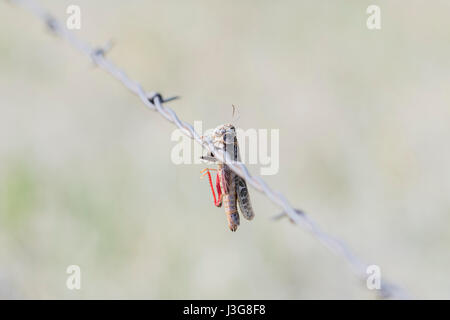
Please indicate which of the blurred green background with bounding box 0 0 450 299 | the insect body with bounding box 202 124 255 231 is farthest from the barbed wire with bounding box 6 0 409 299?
the blurred green background with bounding box 0 0 450 299

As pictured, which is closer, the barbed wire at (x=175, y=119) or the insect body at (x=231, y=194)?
the barbed wire at (x=175, y=119)

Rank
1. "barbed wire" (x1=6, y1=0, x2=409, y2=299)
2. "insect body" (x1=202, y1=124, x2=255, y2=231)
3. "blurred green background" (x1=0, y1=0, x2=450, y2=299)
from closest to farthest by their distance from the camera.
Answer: "barbed wire" (x1=6, y1=0, x2=409, y2=299), "insect body" (x1=202, y1=124, x2=255, y2=231), "blurred green background" (x1=0, y1=0, x2=450, y2=299)

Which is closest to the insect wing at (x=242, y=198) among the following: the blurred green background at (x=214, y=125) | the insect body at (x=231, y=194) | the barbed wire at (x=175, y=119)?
the insect body at (x=231, y=194)

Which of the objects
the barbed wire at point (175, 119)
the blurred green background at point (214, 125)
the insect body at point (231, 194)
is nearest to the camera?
the barbed wire at point (175, 119)

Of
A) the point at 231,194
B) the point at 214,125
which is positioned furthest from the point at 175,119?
the point at 214,125

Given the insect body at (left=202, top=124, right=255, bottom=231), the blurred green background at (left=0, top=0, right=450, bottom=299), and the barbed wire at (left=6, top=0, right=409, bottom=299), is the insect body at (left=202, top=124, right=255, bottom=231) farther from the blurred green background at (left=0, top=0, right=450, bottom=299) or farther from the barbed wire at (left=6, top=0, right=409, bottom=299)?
the blurred green background at (left=0, top=0, right=450, bottom=299)

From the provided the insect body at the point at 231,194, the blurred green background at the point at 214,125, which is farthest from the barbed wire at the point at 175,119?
the blurred green background at the point at 214,125

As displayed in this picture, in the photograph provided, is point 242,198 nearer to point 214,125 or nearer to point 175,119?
point 175,119

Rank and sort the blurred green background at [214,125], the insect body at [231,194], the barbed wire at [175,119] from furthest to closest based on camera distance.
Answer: the blurred green background at [214,125], the insect body at [231,194], the barbed wire at [175,119]

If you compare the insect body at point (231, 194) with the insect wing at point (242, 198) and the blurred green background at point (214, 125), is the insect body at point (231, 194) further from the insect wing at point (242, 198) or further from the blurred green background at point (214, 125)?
the blurred green background at point (214, 125)
